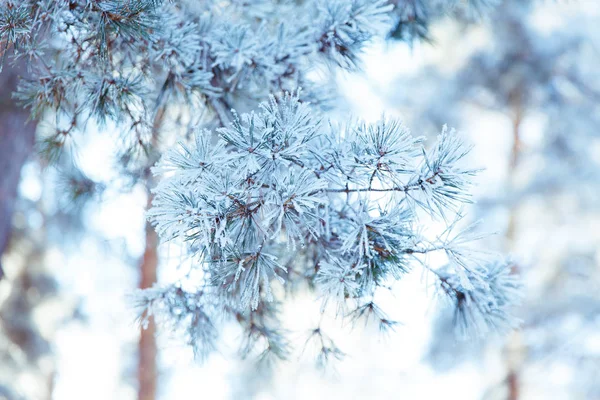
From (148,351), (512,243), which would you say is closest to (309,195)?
(148,351)

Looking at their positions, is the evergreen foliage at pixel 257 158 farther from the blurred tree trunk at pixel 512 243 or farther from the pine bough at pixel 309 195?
the blurred tree trunk at pixel 512 243

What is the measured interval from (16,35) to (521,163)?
5.25 m

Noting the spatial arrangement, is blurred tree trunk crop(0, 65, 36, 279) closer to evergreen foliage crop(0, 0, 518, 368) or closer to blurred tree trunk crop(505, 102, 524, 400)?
evergreen foliage crop(0, 0, 518, 368)

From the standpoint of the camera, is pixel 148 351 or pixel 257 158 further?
pixel 148 351

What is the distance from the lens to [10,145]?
284 centimetres

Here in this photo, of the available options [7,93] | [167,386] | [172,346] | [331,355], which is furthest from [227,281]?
[167,386]

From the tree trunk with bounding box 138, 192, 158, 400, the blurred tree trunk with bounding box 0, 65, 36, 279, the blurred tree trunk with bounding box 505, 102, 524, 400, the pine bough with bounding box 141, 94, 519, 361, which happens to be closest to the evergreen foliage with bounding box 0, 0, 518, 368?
the pine bough with bounding box 141, 94, 519, 361

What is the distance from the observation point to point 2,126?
2818 millimetres

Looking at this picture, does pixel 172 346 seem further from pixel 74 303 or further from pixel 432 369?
→ pixel 74 303

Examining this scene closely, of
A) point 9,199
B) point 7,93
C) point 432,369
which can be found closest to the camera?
point 7,93

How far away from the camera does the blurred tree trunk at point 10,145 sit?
279 cm

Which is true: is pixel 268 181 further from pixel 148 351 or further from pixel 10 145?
pixel 148 351

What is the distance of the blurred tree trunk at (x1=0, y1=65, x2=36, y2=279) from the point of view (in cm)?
279

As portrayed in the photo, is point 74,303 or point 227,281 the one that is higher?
point 74,303
